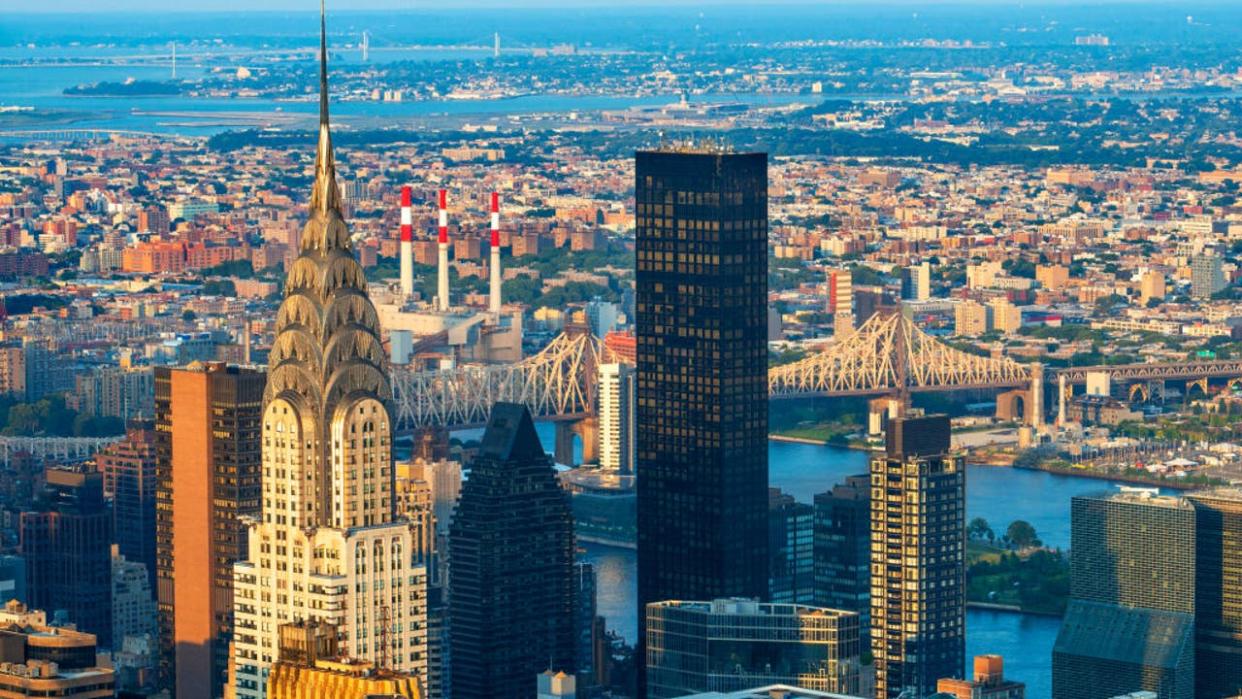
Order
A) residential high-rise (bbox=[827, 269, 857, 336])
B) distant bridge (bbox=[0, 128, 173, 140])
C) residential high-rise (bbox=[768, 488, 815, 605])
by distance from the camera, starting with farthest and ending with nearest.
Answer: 1. distant bridge (bbox=[0, 128, 173, 140])
2. residential high-rise (bbox=[827, 269, 857, 336])
3. residential high-rise (bbox=[768, 488, 815, 605])

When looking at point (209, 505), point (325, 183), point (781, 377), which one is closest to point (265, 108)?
point (781, 377)

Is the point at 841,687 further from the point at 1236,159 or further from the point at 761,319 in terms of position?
the point at 1236,159

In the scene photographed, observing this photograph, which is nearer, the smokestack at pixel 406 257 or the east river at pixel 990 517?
the east river at pixel 990 517

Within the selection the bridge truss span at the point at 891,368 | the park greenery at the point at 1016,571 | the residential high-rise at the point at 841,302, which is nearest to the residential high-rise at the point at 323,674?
the park greenery at the point at 1016,571

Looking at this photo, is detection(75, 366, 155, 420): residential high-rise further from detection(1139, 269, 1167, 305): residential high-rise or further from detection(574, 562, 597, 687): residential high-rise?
detection(1139, 269, 1167, 305): residential high-rise

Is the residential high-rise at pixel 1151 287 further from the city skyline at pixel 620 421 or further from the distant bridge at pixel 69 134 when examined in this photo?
the distant bridge at pixel 69 134

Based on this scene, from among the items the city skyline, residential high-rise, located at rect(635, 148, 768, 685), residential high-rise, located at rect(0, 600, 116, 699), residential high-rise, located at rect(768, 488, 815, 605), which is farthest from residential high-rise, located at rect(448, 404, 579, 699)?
residential high-rise, located at rect(0, 600, 116, 699)
